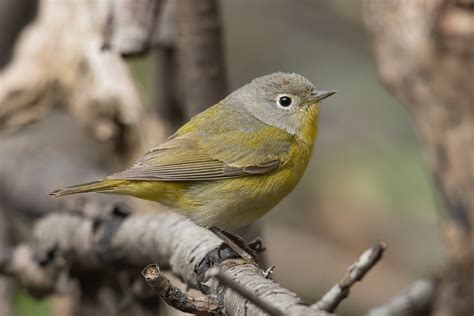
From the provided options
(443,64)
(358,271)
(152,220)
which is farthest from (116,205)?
(443,64)

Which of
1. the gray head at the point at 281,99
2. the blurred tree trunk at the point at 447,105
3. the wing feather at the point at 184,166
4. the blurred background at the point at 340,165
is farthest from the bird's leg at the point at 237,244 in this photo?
the blurred background at the point at 340,165

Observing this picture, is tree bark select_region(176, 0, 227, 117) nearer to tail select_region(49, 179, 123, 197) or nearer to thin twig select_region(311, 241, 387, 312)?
tail select_region(49, 179, 123, 197)

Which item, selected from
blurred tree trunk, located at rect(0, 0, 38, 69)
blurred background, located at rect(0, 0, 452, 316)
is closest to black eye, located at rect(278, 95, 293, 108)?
blurred background, located at rect(0, 0, 452, 316)

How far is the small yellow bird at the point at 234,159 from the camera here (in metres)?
4.10

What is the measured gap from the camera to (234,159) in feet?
14.2

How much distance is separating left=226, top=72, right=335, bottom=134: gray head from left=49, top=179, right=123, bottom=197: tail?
0.79 metres

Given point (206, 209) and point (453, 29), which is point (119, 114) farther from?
point (453, 29)

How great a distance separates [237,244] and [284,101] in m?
0.94

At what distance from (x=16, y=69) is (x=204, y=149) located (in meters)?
1.70

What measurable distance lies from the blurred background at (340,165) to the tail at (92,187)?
290cm

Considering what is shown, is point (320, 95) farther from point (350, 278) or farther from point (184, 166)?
point (350, 278)

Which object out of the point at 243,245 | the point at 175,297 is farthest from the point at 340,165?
the point at 175,297

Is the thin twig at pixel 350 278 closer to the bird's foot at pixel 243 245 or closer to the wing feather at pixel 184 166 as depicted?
the bird's foot at pixel 243 245

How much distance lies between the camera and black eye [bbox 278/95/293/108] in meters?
4.58
